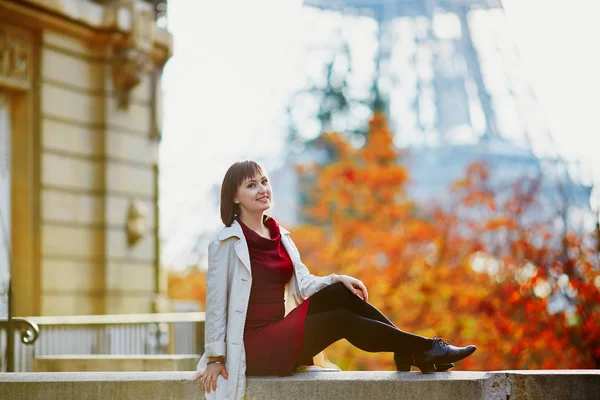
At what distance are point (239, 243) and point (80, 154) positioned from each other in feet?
30.6

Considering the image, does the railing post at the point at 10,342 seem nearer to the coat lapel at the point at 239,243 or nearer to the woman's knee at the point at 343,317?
the coat lapel at the point at 239,243

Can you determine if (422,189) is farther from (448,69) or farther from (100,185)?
(100,185)

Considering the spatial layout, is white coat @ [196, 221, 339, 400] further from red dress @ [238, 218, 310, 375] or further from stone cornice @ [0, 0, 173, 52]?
stone cornice @ [0, 0, 173, 52]

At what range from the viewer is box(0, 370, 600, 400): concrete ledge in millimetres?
5258

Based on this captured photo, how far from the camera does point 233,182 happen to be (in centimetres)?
592

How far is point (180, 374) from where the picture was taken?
229 inches

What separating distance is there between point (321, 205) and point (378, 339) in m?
21.5

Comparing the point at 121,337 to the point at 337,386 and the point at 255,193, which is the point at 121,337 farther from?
the point at 337,386

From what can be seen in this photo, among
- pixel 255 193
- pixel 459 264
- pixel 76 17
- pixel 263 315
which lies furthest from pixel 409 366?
pixel 459 264

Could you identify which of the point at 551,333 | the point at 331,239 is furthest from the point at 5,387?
the point at 331,239

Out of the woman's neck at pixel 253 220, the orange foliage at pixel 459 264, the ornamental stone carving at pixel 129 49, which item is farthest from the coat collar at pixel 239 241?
the orange foliage at pixel 459 264

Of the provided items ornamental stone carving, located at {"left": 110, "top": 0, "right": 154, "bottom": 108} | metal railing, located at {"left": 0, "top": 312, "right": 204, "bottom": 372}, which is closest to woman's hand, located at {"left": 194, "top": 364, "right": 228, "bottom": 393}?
metal railing, located at {"left": 0, "top": 312, "right": 204, "bottom": 372}

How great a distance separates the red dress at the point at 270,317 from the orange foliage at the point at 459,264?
33.1 feet

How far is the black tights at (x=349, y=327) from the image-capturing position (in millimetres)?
5668
